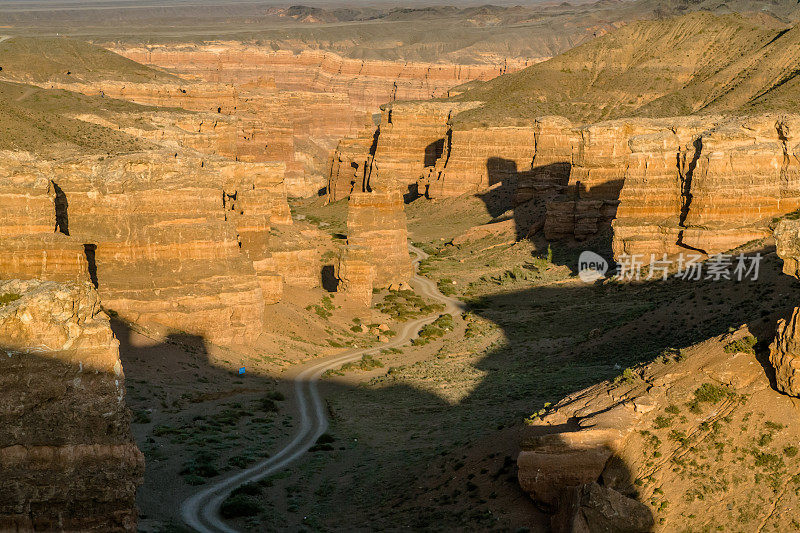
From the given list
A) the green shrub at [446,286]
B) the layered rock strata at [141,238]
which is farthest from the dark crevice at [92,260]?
the green shrub at [446,286]

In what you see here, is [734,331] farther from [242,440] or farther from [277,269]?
[277,269]

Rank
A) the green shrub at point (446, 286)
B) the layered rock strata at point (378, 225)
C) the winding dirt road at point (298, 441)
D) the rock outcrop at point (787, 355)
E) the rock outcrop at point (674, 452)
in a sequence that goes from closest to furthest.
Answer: the rock outcrop at point (674, 452)
the rock outcrop at point (787, 355)
the winding dirt road at point (298, 441)
the layered rock strata at point (378, 225)
the green shrub at point (446, 286)

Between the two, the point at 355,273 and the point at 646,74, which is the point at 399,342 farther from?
the point at 646,74

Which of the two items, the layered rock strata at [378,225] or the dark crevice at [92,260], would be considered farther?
the layered rock strata at [378,225]

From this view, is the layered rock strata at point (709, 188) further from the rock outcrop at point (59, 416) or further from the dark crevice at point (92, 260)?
the rock outcrop at point (59, 416)

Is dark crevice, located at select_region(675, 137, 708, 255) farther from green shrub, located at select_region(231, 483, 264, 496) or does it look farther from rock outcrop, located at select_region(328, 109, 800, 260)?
green shrub, located at select_region(231, 483, 264, 496)

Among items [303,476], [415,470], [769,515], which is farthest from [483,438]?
[769,515]
